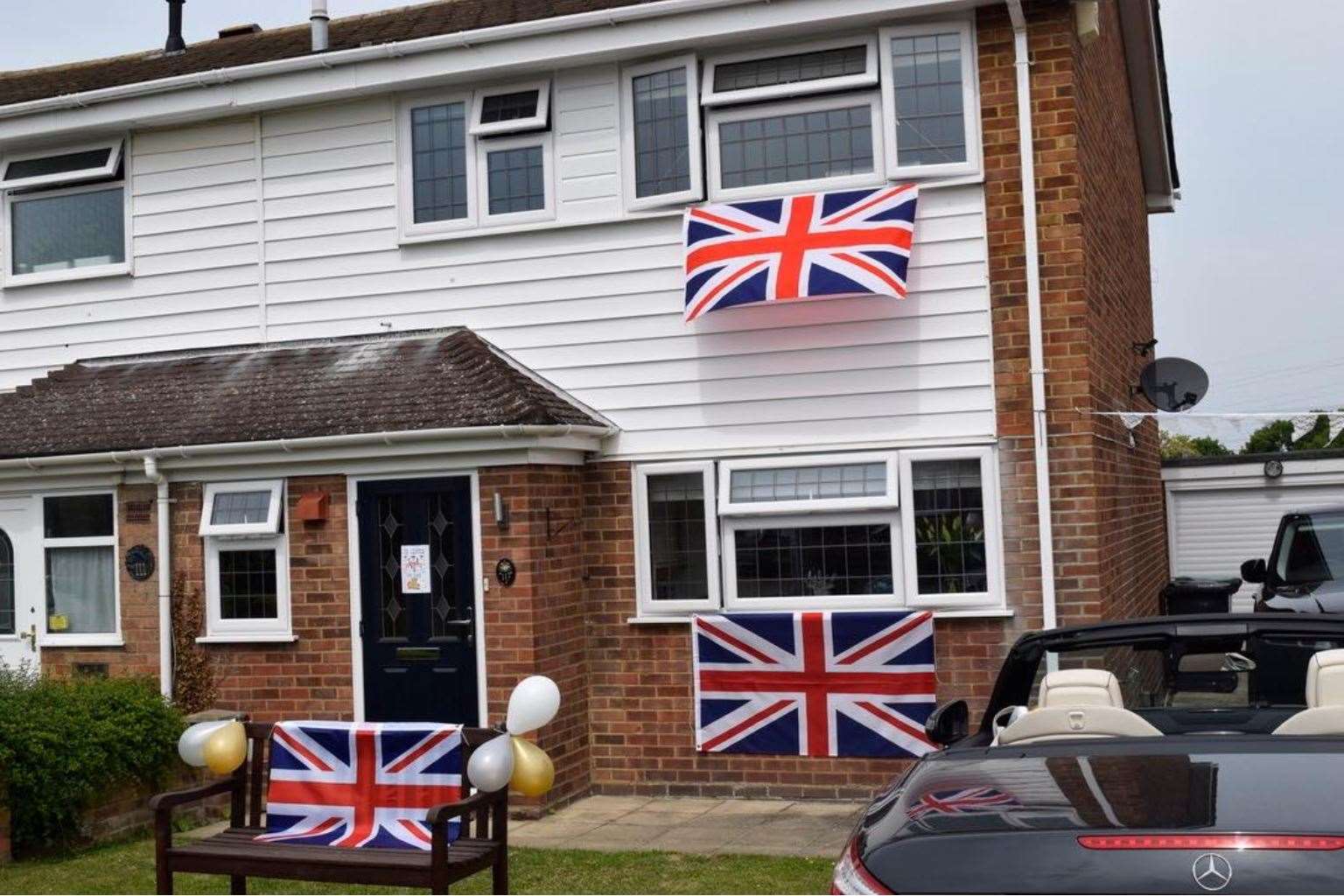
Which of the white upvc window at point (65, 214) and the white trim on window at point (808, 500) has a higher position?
the white upvc window at point (65, 214)

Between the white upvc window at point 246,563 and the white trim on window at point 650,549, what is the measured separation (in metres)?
2.52

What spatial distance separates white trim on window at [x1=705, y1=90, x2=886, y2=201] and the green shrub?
5.15 m

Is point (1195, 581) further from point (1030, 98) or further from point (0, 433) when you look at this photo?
point (0, 433)

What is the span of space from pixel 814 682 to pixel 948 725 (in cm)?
446

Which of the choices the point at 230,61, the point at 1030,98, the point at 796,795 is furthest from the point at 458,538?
the point at 230,61


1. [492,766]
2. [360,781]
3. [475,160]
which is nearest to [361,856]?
[360,781]

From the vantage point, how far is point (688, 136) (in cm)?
1078

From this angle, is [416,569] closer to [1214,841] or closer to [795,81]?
[795,81]

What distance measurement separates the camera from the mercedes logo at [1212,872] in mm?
3004

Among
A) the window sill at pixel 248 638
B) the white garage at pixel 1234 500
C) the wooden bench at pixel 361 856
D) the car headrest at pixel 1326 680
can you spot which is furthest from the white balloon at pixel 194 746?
the white garage at pixel 1234 500

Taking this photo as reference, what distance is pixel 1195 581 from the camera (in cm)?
1376

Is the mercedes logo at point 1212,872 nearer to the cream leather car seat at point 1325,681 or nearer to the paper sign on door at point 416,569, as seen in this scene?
the cream leather car seat at point 1325,681

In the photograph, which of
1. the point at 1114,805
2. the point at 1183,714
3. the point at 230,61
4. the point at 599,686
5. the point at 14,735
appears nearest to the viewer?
the point at 1114,805

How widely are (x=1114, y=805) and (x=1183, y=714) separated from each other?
198cm
